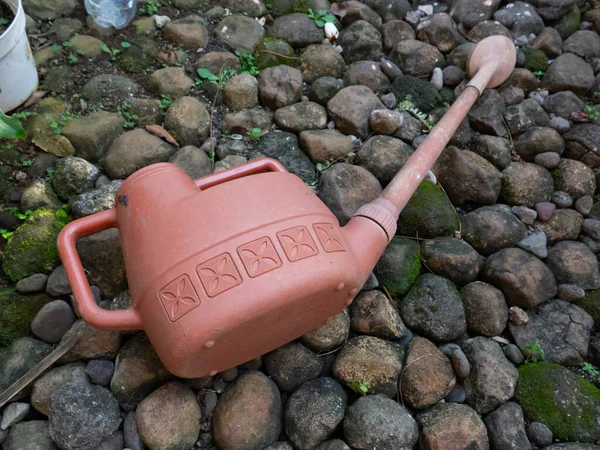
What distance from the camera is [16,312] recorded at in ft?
5.09

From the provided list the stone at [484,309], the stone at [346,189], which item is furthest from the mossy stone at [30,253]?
the stone at [484,309]

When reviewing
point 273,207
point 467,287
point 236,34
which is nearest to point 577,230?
point 467,287

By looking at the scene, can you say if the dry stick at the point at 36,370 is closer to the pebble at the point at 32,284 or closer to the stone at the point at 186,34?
the pebble at the point at 32,284

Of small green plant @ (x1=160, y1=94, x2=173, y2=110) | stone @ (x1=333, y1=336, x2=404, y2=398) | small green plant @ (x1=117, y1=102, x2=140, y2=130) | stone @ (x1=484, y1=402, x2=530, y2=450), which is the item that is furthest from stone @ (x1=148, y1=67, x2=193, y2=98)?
stone @ (x1=484, y1=402, x2=530, y2=450)

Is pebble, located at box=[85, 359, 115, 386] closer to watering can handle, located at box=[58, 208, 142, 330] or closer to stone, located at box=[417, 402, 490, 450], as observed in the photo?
watering can handle, located at box=[58, 208, 142, 330]

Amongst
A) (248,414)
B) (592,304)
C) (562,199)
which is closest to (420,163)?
(562,199)

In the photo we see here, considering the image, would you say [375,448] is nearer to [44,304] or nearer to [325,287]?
[325,287]

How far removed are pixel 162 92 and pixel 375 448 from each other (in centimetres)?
168

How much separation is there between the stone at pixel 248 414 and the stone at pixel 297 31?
1682 millimetres

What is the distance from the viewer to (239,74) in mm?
2232

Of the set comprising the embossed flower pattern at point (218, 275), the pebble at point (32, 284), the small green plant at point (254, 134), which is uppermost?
the embossed flower pattern at point (218, 275)

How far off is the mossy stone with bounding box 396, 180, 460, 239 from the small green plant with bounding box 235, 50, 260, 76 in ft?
3.30

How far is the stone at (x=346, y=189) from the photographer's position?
1.81 m

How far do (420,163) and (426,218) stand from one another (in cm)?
23
